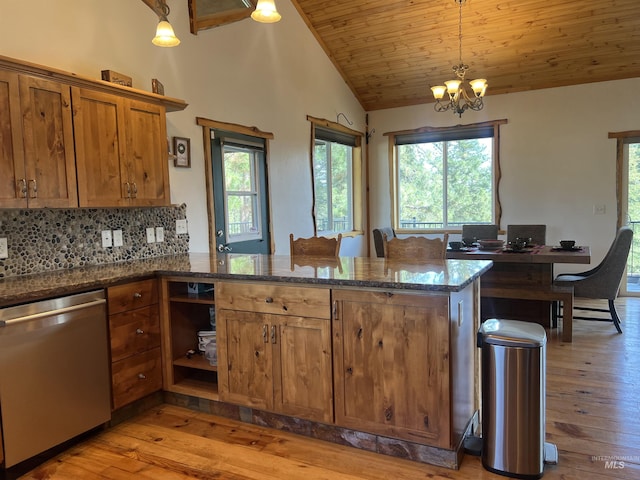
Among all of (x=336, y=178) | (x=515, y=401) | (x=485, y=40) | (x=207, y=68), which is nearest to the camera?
(x=515, y=401)

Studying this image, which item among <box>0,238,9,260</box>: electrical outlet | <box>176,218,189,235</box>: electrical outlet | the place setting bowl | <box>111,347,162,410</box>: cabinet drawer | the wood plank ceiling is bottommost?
<box>111,347,162,410</box>: cabinet drawer

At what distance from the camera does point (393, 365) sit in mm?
2254

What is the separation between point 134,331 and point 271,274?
36.9 inches

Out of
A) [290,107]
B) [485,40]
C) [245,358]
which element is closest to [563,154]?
[485,40]

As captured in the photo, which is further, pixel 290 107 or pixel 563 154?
pixel 563 154

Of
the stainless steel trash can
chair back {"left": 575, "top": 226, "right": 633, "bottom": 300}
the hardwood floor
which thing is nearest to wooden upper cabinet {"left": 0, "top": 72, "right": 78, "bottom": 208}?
the hardwood floor

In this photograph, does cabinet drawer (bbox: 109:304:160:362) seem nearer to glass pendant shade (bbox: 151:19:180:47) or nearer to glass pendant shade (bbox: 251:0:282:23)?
glass pendant shade (bbox: 151:19:180:47)

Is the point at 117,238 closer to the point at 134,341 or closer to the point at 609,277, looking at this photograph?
the point at 134,341

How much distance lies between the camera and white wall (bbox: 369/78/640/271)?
568cm

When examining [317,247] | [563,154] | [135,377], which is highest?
[563,154]

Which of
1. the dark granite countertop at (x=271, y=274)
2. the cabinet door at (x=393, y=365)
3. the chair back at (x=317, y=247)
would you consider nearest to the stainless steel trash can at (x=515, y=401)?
the cabinet door at (x=393, y=365)

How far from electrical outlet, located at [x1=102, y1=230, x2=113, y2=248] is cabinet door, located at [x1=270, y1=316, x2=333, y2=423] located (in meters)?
1.38

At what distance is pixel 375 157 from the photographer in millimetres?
6953

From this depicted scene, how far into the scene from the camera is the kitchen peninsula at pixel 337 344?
7.11 ft
